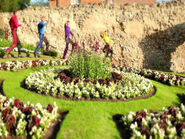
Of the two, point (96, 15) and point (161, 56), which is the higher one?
point (96, 15)

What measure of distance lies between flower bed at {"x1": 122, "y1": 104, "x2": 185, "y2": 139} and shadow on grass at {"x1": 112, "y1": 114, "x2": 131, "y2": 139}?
0.30 ft

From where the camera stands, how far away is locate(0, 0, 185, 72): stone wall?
59.7 feet

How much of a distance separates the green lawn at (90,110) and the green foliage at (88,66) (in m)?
2.02

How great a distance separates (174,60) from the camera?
16.8 metres

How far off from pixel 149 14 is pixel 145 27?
5.62 feet

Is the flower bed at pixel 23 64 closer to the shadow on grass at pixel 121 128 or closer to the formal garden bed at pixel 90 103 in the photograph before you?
the formal garden bed at pixel 90 103

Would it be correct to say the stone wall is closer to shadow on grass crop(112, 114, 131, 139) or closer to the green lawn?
the green lawn

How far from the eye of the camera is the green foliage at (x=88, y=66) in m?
7.40

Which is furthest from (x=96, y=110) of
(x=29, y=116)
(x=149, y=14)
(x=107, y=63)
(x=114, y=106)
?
(x=149, y=14)

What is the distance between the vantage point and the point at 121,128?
4504 millimetres

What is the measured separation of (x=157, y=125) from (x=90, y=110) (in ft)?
6.25

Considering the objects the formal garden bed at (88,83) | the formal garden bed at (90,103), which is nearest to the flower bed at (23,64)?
the formal garden bed at (90,103)

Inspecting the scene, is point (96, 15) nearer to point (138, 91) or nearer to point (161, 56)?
point (161, 56)

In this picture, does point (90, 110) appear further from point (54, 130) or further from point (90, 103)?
point (54, 130)
